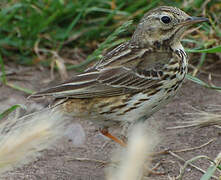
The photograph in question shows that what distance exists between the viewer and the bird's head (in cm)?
414

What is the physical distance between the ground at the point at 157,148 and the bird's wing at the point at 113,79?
596mm

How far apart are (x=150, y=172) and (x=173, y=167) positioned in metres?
0.27

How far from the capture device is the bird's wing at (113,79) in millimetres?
3932

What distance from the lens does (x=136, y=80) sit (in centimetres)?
409

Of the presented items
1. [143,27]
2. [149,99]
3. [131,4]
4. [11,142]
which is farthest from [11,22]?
[11,142]

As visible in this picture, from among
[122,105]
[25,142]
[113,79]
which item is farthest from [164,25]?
[25,142]

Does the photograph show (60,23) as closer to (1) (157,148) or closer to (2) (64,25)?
(2) (64,25)

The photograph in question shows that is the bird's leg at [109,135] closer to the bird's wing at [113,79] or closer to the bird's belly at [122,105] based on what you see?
the bird's belly at [122,105]

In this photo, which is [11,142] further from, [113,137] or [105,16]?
[105,16]

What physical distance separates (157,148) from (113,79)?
0.81m

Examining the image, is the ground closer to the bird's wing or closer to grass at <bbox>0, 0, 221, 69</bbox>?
the bird's wing

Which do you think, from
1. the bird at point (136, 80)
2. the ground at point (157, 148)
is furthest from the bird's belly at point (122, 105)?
the ground at point (157, 148)

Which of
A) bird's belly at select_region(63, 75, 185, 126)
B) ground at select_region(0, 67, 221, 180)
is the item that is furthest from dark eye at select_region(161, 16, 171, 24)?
ground at select_region(0, 67, 221, 180)

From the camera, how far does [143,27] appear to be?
4281 mm
